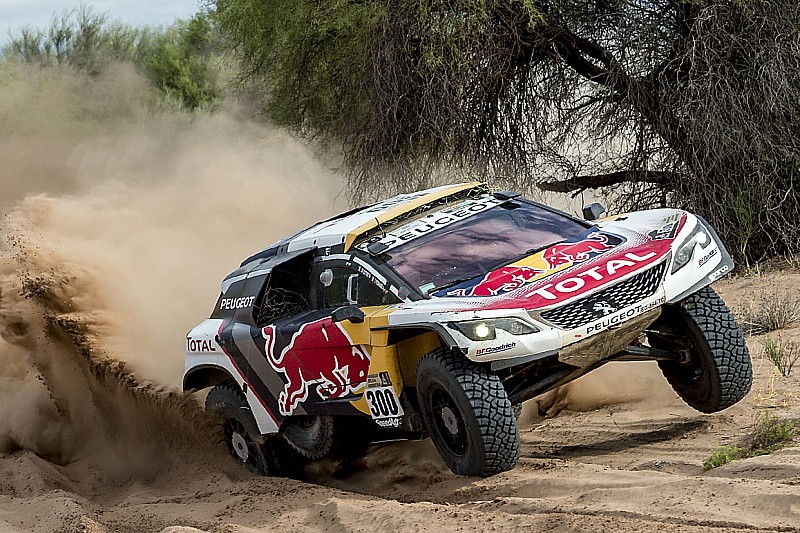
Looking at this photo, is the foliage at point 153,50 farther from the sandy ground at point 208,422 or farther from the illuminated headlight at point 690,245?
the illuminated headlight at point 690,245

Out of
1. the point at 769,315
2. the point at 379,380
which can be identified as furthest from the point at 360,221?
the point at 769,315

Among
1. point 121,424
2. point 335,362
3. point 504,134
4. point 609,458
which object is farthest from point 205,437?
point 504,134

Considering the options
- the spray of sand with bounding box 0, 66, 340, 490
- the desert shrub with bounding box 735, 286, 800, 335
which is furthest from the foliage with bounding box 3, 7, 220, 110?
the desert shrub with bounding box 735, 286, 800, 335

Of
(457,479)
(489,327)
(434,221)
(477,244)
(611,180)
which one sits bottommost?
(457,479)

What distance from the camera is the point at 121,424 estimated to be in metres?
9.56

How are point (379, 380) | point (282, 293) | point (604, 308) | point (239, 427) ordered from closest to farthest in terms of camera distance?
1. point (604, 308)
2. point (379, 380)
3. point (282, 293)
4. point (239, 427)

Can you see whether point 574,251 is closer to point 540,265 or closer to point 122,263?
point 540,265

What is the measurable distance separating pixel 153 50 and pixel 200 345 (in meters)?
30.9

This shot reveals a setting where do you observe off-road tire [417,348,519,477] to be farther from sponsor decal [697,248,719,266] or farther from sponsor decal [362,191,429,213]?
sponsor decal [362,191,429,213]

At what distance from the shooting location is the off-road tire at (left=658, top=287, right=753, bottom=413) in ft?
21.6

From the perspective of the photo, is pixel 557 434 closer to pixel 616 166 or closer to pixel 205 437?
pixel 205 437

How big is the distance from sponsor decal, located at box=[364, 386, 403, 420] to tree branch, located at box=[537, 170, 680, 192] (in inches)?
350

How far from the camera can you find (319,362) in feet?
22.3

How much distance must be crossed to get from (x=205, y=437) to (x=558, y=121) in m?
8.88
